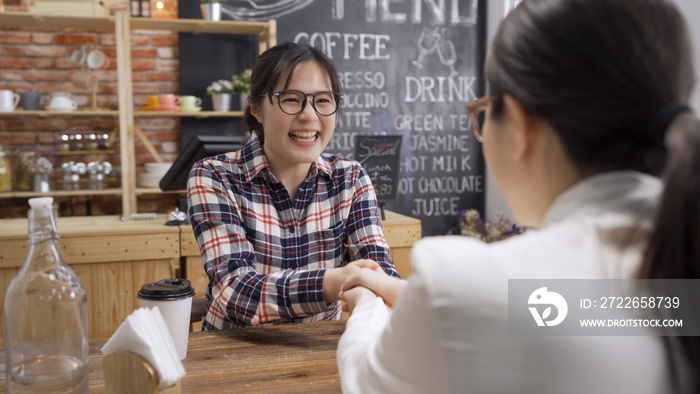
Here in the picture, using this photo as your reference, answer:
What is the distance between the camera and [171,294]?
42.4 inches

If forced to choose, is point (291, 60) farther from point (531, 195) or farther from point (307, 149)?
point (531, 195)

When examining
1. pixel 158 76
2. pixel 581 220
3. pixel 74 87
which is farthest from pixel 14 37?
pixel 581 220

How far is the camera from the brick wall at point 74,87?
3865 millimetres

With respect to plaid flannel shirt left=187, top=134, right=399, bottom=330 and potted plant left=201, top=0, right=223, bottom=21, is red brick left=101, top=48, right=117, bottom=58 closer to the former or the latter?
potted plant left=201, top=0, right=223, bottom=21

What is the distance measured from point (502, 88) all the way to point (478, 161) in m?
4.11

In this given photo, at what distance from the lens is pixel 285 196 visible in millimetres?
1738

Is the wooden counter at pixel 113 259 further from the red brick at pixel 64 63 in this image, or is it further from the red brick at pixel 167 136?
the red brick at pixel 64 63

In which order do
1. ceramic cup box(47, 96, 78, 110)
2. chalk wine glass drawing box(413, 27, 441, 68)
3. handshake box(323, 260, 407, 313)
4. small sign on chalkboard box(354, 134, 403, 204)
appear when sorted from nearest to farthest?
handshake box(323, 260, 407, 313)
small sign on chalkboard box(354, 134, 403, 204)
ceramic cup box(47, 96, 78, 110)
chalk wine glass drawing box(413, 27, 441, 68)

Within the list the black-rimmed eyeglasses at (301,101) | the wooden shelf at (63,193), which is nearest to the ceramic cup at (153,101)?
the wooden shelf at (63,193)

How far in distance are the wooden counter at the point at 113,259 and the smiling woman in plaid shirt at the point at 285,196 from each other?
1277 millimetres

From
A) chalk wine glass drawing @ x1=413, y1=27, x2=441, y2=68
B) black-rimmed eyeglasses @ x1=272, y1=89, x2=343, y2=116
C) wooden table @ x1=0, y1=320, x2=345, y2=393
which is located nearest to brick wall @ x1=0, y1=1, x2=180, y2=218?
chalk wine glass drawing @ x1=413, y1=27, x2=441, y2=68

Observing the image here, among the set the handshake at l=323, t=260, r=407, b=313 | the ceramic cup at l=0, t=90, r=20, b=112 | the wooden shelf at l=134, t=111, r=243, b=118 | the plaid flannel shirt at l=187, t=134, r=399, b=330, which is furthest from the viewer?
the wooden shelf at l=134, t=111, r=243, b=118

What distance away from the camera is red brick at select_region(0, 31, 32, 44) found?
384 cm

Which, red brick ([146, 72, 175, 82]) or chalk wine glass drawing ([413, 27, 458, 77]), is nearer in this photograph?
red brick ([146, 72, 175, 82])
